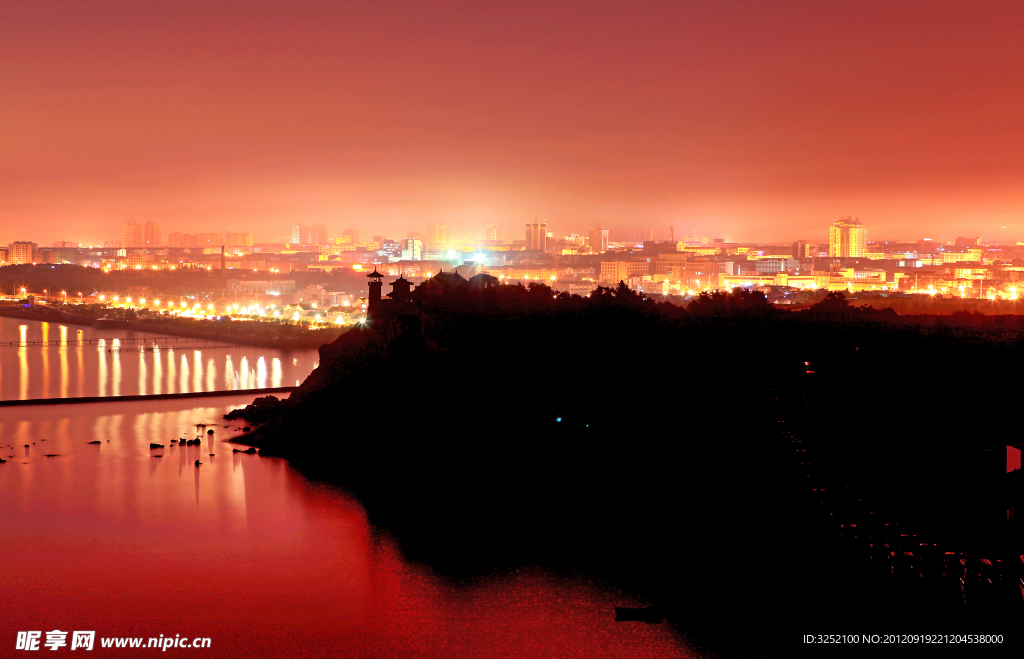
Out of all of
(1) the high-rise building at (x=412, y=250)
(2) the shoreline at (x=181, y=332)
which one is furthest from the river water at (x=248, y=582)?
(1) the high-rise building at (x=412, y=250)

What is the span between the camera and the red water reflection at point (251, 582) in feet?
20.8

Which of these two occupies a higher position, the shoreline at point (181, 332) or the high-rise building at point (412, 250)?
the high-rise building at point (412, 250)

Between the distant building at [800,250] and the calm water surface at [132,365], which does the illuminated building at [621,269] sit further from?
the calm water surface at [132,365]

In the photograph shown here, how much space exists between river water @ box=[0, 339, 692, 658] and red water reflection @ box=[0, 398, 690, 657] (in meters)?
0.02

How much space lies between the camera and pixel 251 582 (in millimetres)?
7535

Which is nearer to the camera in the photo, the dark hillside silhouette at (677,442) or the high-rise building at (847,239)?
the dark hillside silhouette at (677,442)

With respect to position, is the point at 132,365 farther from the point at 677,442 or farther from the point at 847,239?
the point at 847,239

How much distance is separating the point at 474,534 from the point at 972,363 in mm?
6641

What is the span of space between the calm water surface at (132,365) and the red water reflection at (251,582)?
335 inches

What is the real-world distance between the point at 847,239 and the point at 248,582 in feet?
173

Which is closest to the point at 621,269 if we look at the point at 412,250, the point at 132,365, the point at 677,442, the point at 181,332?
the point at 181,332

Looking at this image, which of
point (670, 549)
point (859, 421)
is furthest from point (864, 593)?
point (859, 421)

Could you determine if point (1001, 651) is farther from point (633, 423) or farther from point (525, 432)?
point (525, 432)

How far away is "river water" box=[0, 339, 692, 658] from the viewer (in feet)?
20.7
